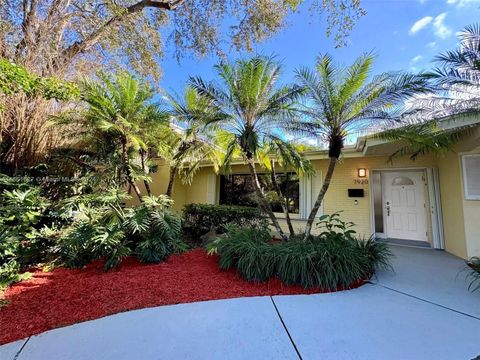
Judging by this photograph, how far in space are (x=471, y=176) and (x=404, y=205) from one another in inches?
90.0

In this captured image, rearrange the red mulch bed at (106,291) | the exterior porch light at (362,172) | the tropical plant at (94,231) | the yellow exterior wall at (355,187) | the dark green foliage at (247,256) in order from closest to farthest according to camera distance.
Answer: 1. the red mulch bed at (106,291)
2. the dark green foliage at (247,256)
3. the tropical plant at (94,231)
4. the yellow exterior wall at (355,187)
5. the exterior porch light at (362,172)

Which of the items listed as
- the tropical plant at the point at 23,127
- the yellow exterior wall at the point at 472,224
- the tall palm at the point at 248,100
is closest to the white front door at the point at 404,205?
the yellow exterior wall at the point at 472,224

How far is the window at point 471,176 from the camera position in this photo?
18.2 ft

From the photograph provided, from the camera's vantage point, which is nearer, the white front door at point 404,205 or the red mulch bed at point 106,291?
the red mulch bed at point 106,291

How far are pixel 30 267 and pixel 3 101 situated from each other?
154 inches

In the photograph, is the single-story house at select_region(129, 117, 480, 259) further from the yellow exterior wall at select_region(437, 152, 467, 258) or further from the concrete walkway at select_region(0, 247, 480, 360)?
the concrete walkway at select_region(0, 247, 480, 360)

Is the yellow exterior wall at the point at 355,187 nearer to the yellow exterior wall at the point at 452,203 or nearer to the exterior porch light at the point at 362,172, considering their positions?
the exterior porch light at the point at 362,172

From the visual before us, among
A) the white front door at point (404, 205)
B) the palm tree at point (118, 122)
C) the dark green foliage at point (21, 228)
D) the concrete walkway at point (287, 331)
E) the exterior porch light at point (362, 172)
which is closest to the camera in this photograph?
the concrete walkway at point (287, 331)

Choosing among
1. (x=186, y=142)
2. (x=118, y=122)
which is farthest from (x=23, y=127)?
(x=186, y=142)

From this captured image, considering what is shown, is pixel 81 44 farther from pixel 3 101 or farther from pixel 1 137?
pixel 1 137

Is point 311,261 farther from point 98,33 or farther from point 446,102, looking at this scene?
point 98,33

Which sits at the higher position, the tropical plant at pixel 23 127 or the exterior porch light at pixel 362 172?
the tropical plant at pixel 23 127

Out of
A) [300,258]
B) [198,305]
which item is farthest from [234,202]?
[198,305]

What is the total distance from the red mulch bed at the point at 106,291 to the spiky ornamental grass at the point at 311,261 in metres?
0.18
